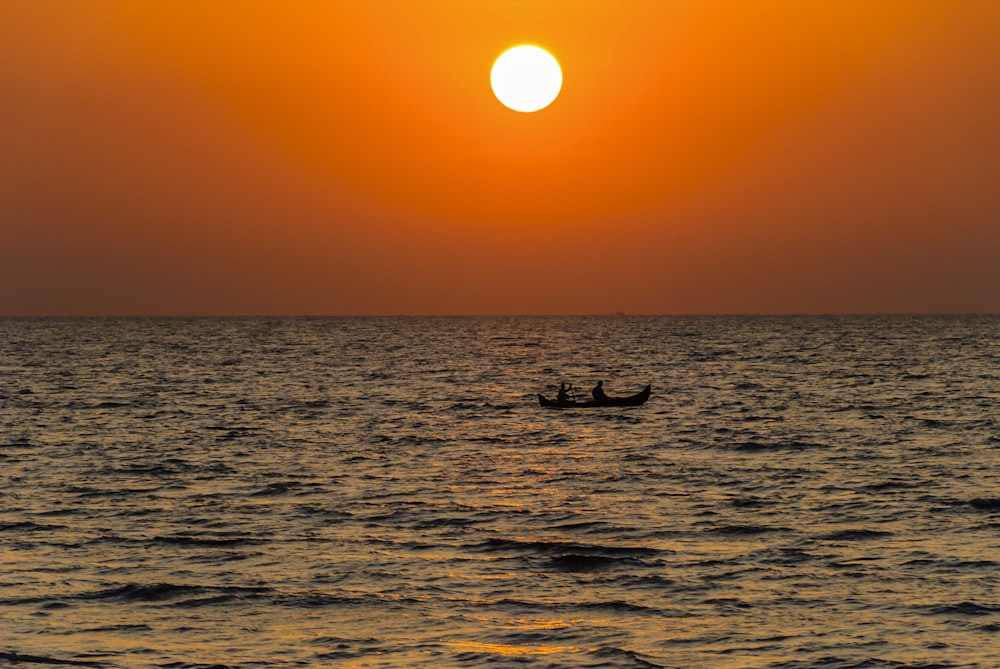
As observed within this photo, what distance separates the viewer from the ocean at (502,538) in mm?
18969

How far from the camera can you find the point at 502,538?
26750mm

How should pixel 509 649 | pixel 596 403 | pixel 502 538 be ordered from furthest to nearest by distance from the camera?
1. pixel 596 403
2. pixel 502 538
3. pixel 509 649

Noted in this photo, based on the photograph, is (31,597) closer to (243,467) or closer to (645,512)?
(645,512)

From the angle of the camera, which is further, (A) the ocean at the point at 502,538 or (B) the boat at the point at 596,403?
(B) the boat at the point at 596,403

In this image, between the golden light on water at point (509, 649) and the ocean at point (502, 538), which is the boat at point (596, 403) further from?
the golden light on water at point (509, 649)

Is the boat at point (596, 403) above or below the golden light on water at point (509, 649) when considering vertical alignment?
above

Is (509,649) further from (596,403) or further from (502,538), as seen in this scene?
(596,403)

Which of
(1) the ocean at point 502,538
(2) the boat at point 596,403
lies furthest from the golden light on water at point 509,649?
(2) the boat at point 596,403

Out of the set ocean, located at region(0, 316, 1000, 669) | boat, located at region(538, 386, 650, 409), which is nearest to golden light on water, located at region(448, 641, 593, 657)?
ocean, located at region(0, 316, 1000, 669)

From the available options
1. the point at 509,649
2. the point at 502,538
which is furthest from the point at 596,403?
the point at 509,649

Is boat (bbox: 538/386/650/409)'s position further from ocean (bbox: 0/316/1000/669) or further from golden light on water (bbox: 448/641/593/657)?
golden light on water (bbox: 448/641/593/657)

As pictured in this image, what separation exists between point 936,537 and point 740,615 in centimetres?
848

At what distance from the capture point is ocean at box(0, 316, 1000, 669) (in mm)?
18969

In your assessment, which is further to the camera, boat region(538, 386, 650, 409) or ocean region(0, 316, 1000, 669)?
boat region(538, 386, 650, 409)
